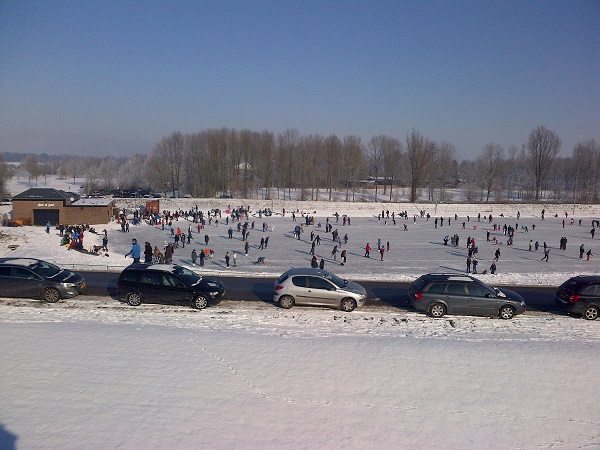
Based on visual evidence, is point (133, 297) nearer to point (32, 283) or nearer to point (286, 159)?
point (32, 283)

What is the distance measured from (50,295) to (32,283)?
611 millimetres

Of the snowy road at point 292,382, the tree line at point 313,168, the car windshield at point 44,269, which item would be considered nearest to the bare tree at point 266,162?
the tree line at point 313,168

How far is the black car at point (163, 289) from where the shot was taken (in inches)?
525

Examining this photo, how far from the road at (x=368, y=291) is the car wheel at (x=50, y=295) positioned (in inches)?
59.2

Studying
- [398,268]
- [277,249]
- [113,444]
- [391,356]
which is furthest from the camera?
[277,249]

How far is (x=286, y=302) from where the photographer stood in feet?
44.8

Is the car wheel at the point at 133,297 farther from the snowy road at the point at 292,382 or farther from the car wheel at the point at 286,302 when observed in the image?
the car wheel at the point at 286,302

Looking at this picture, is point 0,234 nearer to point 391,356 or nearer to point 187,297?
point 187,297

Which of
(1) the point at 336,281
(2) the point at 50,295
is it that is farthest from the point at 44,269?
(1) the point at 336,281

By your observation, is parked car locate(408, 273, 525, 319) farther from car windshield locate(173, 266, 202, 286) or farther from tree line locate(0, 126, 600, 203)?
tree line locate(0, 126, 600, 203)

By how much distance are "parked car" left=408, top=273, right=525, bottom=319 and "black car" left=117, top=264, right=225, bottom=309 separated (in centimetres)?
607

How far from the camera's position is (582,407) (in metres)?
8.25

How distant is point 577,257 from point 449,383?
26505 millimetres

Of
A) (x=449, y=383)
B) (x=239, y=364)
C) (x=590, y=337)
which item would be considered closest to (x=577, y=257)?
(x=590, y=337)
